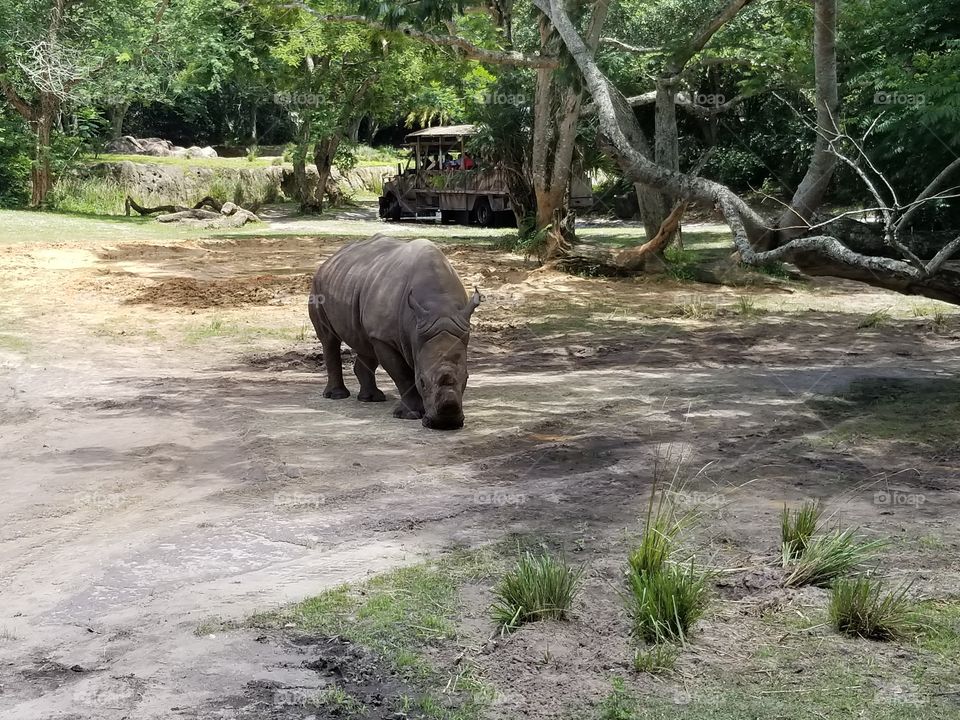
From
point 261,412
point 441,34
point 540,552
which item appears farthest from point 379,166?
point 540,552

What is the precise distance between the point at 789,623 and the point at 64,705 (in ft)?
11.0

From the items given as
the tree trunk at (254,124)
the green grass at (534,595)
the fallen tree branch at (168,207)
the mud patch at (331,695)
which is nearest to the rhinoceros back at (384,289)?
the green grass at (534,595)

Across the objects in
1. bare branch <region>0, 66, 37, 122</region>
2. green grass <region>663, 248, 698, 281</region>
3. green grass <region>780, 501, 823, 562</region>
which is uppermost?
bare branch <region>0, 66, 37, 122</region>

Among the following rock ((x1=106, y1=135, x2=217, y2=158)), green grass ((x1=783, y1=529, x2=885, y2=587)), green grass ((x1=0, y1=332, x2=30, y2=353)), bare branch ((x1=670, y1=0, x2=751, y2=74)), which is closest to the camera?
green grass ((x1=783, y1=529, x2=885, y2=587))

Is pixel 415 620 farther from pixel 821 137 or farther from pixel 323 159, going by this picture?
pixel 323 159

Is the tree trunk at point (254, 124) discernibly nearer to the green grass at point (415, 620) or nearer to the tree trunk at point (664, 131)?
the tree trunk at point (664, 131)

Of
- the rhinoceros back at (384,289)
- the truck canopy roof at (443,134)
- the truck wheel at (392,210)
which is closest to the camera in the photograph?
the rhinoceros back at (384,289)

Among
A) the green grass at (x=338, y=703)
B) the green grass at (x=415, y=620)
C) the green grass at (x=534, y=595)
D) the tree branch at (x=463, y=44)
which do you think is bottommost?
the green grass at (x=338, y=703)

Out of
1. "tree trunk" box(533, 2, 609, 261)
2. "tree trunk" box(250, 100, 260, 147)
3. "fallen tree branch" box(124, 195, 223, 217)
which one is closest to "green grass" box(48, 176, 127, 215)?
"fallen tree branch" box(124, 195, 223, 217)

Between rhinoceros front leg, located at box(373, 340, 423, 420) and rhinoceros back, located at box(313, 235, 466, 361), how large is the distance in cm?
10

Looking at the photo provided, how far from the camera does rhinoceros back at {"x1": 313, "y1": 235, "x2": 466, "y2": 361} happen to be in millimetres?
9820

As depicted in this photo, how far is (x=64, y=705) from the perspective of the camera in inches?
184

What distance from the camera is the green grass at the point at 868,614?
5359 millimetres

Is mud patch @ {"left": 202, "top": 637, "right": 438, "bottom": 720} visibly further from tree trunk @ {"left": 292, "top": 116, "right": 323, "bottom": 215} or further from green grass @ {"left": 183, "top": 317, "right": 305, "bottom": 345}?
tree trunk @ {"left": 292, "top": 116, "right": 323, "bottom": 215}
